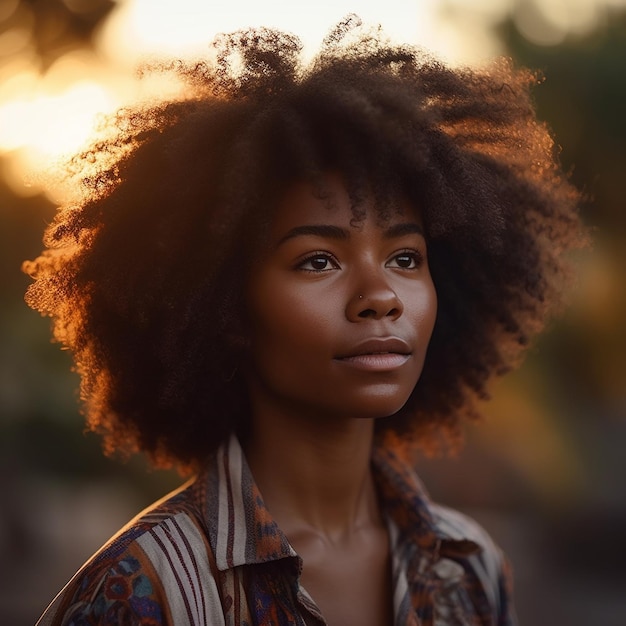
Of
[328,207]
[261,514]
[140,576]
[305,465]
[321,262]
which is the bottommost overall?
[140,576]

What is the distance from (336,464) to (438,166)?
37.8 inches

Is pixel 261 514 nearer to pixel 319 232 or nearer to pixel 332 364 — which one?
pixel 332 364

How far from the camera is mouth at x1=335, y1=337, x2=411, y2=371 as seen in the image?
9.15 feet

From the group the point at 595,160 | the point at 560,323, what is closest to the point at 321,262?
the point at 595,160

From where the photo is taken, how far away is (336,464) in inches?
122

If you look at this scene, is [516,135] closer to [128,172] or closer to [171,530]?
[128,172]

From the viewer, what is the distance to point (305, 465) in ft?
10.1

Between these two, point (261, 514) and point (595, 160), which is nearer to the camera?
point (261, 514)

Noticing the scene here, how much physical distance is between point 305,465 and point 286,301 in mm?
553

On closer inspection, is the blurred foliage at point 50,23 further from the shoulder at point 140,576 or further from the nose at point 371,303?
the shoulder at point 140,576

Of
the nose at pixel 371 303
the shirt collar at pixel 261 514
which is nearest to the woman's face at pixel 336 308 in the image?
the nose at pixel 371 303

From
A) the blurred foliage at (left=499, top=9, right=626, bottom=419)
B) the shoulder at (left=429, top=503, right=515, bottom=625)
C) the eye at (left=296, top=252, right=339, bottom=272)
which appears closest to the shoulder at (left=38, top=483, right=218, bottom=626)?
the eye at (left=296, top=252, right=339, bottom=272)

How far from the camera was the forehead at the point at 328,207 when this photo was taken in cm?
283

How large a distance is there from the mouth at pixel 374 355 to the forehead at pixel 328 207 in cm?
33
